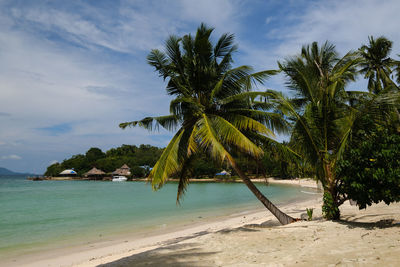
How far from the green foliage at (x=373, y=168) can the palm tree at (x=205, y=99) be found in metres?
2.13

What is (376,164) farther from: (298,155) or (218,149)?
(218,149)

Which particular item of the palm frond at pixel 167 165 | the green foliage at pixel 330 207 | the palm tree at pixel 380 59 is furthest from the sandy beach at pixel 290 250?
the palm tree at pixel 380 59

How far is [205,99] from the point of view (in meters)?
8.38

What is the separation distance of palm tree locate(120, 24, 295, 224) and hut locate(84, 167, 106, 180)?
80.1 m

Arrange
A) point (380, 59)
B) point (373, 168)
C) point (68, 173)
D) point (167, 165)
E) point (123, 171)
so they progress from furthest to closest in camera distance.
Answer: point (68, 173) < point (123, 171) < point (380, 59) < point (167, 165) < point (373, 168)

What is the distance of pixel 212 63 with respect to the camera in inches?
338

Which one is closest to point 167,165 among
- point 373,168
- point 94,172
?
point 373,168

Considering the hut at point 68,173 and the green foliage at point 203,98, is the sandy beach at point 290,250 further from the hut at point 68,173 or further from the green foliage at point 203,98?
the hut at point 68,173

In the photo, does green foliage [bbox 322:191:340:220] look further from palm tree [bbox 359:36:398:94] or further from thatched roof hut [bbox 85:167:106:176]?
thatched roof hut [bbox 85:167:106:176]

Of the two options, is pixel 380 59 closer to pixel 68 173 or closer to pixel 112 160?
pixel 112 160

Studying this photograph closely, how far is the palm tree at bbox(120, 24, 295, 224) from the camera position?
7.67 metres

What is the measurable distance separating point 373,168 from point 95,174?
8561cm

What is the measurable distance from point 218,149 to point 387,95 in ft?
13.4

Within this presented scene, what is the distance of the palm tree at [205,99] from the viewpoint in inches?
302
